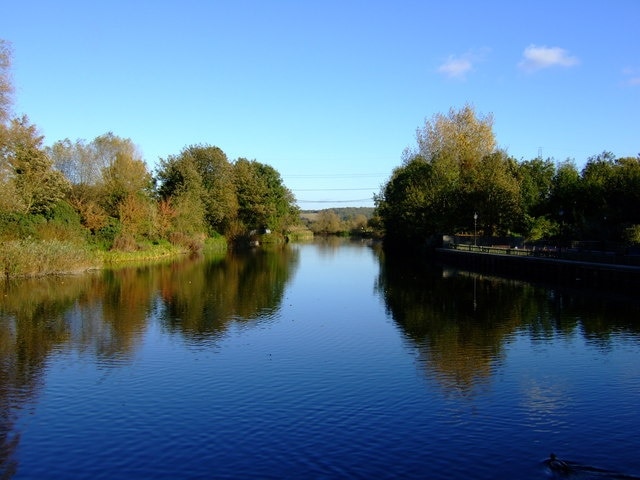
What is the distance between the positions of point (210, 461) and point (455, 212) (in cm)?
5308

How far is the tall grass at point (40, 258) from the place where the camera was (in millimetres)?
34562

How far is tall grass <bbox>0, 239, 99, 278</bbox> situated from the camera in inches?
1361

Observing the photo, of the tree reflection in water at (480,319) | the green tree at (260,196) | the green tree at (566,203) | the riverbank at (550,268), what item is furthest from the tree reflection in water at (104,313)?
the green tree at (260,196)

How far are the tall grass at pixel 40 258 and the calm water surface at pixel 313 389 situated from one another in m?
8.23

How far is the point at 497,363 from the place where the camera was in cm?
1595

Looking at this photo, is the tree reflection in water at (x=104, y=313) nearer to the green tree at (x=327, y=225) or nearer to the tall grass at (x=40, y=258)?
the tall grass at (x=40, y=258)

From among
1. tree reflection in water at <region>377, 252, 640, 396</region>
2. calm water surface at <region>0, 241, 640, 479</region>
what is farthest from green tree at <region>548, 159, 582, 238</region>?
calm water surface at <region>0, 241, 640, 479</region>

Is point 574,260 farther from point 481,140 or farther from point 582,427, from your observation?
point 481,140

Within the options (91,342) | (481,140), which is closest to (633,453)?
(91,342)

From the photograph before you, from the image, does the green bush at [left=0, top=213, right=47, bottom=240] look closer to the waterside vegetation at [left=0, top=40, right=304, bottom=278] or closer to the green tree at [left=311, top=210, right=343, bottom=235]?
the waterside vegetation at [left=0, top=40, right=304, bottom=278]

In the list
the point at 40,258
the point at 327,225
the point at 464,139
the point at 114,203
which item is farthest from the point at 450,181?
the point at 327,225

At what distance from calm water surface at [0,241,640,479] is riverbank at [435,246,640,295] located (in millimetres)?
5159

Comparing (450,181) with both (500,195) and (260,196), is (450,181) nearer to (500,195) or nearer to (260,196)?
(500,195)

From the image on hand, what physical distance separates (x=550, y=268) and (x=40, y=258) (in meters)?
32.7
